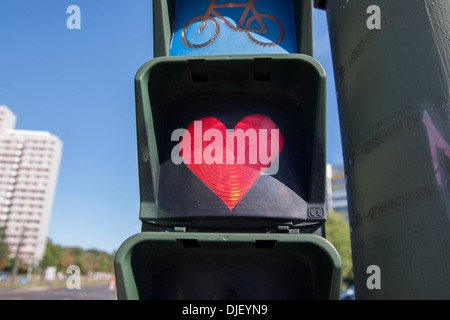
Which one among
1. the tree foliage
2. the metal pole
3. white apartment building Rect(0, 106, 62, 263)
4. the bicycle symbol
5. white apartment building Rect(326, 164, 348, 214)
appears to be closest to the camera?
the metal pole

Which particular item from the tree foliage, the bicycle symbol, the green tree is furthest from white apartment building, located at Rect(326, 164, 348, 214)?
the bicycle symbol

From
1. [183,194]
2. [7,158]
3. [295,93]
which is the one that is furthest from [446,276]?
[7,158]

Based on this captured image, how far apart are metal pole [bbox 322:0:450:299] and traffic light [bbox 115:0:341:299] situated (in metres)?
0.30

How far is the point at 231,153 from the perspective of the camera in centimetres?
133

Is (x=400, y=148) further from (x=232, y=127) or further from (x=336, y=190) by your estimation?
(x=336, y=190)

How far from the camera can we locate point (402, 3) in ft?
4.82

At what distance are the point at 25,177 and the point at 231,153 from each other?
109748 millimetres

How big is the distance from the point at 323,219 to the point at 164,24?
104cm

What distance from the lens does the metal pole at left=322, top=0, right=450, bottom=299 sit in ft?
4.02

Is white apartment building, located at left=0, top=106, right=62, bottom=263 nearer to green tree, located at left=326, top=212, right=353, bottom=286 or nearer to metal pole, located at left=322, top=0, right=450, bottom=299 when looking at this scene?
green tree, located at left=326, top=212, right=353, bottom=286

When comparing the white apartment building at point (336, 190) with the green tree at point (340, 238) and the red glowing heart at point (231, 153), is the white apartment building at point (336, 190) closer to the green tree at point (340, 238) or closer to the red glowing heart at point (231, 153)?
the green tree at point (340, 238)

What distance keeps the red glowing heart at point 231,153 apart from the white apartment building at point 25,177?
337 ft

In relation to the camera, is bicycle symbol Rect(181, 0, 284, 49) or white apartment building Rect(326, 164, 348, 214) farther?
white apartment building Rect(326, 164, 348, 214)
